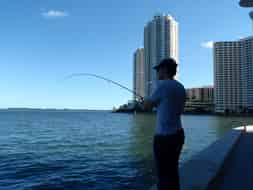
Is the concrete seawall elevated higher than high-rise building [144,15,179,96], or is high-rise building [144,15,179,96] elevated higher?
high-rise building [144,15,179,96]

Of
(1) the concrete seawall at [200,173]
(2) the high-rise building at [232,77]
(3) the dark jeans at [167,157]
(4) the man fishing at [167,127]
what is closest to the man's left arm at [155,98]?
(4) the man fishing at [167,127]

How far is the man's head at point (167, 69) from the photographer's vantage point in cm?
280

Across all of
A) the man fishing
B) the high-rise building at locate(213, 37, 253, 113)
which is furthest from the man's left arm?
the high-rise building at locate(213, 37, 253, 113)

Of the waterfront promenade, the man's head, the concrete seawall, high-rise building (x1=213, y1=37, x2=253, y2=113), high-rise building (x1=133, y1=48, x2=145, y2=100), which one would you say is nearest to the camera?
the man's head

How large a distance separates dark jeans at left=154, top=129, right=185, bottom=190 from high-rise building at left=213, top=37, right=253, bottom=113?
119 m

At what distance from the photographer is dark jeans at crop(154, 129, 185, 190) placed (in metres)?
2.65

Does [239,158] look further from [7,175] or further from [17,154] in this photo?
[17,154]

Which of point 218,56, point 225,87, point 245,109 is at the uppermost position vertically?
point 218,56

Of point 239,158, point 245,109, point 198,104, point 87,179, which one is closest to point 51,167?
point 87,179

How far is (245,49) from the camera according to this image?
111 meters

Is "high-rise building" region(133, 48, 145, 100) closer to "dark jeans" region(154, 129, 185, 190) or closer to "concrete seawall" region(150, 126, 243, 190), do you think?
"concrete seawall" region(150, 126, 243, 190)

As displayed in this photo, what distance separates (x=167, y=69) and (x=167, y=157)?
959mm

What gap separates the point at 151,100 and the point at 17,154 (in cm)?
1255

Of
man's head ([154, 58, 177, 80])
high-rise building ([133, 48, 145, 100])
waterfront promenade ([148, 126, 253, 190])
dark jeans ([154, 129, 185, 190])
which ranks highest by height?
high-rise building ([133, 48, 145, 100])
